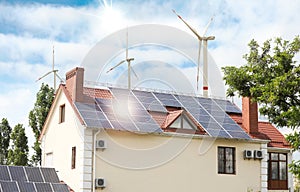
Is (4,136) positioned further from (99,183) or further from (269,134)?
(269,134)

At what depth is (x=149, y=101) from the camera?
98.0ft

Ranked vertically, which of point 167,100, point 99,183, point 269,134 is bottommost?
point 99,183

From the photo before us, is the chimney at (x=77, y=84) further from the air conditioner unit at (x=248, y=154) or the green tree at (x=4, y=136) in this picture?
the green tree at (x=4, y=136)

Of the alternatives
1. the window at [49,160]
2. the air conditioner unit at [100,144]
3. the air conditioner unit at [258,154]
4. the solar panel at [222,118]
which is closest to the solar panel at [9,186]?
the air conditioner unit at [100,144]

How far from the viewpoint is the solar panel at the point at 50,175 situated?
26414 millimetres

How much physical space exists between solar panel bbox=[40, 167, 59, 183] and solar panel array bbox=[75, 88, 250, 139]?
3254mm

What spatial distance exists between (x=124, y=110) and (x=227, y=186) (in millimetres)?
6397

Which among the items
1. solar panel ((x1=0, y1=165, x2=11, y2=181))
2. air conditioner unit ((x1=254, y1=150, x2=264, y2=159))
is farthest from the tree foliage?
solar panel ((x1=0, y1=165, x2=11, y2=181))

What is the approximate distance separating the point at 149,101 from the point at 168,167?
4.03m

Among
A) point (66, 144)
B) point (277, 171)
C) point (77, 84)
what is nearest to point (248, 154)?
point (277, 171)

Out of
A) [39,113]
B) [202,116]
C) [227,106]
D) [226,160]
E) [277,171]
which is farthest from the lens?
[39,113]

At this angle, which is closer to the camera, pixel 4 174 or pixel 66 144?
pixel 4 174

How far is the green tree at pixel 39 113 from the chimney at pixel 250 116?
1477cm

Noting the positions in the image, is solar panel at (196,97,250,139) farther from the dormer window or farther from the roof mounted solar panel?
the roof mounted solar panel
